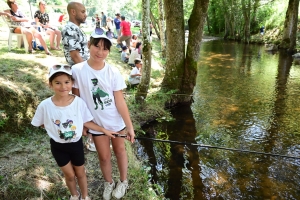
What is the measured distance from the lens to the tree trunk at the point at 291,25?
15320 mm

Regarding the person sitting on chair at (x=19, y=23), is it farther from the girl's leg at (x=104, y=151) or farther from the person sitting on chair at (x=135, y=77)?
the girl's leg at (x=104, y=151)

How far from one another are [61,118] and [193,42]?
4849 millimetres

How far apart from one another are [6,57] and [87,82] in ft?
15.4

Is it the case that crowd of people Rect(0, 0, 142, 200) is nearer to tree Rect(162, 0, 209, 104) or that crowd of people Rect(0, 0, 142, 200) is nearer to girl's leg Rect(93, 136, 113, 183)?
girl's leg Rect(93, 136, 113, 183)

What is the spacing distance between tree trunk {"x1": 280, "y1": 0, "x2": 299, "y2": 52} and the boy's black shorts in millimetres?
17565

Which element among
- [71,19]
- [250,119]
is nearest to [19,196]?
[71,19]

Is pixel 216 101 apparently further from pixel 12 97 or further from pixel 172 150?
pixel 12 97

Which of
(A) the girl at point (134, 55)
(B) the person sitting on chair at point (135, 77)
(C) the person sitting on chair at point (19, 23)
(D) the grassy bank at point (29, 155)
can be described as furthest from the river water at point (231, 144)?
(C) the person sitting on chair at point (19, 23)

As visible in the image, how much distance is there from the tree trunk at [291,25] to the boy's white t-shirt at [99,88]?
17.1 meters

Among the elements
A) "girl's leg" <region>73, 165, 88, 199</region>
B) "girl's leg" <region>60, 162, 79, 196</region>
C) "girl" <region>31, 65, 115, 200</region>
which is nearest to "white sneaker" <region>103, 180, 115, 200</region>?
"girl's leg" <region>73, 165, 88, 199</region>

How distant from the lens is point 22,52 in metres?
6.56

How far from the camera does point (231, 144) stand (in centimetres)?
468

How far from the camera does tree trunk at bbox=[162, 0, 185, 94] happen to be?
19.4 feet

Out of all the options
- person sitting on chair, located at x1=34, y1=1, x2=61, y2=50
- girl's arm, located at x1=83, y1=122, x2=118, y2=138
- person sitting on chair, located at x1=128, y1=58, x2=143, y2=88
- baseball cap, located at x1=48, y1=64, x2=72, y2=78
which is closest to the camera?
baseball cap, located at x1=48, y1=64, x2=72, y2=78
